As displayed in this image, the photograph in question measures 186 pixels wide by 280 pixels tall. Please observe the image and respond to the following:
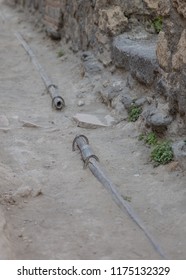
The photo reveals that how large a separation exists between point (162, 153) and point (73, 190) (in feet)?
3.19

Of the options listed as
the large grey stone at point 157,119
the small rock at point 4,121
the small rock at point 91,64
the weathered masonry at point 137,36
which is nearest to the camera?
the weathered masonry at point 137,36

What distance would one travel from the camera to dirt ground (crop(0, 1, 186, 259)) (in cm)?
422

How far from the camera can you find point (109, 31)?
7.71 m

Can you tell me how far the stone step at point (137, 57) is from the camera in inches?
249

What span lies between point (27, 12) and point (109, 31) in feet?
20.5

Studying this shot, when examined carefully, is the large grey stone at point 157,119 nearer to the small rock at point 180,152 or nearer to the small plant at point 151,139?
the small plant at point 151,139

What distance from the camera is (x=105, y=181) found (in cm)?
526

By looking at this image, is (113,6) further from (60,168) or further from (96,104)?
(60,168)

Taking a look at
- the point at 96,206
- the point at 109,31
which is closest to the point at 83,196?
the point at 96,206

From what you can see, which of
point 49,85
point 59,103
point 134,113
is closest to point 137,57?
point 134,113

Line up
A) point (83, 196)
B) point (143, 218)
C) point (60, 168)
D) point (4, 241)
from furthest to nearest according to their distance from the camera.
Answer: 1. point (60, 168)
2. point (83, 196)
3. point (143, 218)
4. point (4, 241)

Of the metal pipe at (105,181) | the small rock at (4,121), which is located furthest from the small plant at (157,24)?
the small rock at (4,121)

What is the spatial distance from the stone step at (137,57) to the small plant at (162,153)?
0.96m

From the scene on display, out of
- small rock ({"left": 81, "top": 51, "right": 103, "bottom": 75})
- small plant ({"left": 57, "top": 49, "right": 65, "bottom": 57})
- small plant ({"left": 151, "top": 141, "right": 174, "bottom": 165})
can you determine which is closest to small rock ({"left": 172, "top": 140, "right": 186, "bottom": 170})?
small plant ({"left": 151, "top": 141, "right": 174, "bottom": 165})
